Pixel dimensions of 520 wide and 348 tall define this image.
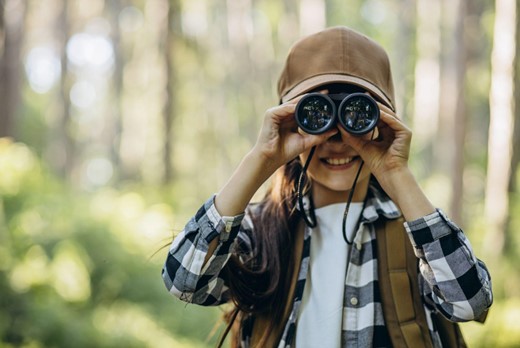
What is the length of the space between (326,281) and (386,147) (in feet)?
1.64

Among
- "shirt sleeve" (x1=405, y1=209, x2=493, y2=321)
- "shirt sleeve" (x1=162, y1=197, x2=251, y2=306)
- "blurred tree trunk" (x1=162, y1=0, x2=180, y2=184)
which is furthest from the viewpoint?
"blurred tree trunk" (x1=162, y1=0, x2=180, y2=184)

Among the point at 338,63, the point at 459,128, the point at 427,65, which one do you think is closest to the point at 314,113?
the point at 338,63

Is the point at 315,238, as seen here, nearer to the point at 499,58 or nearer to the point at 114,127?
the point at 499,58

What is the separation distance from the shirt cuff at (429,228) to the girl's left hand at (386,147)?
0.20 meters

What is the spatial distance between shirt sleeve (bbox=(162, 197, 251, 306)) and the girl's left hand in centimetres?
47

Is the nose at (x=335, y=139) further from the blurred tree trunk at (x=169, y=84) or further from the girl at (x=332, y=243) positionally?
the blurred tree trunk at (x=169, y=84)

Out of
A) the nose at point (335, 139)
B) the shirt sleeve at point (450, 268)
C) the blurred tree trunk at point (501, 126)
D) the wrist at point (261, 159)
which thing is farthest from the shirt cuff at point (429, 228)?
the blurred tree trunk at point (501, 126)

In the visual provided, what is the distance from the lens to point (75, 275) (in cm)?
628

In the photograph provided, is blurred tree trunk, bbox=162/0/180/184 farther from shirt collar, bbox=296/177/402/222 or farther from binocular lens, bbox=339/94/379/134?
binocular lens, bbox=339/94/379/134

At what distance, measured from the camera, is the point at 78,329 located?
5348 millimetres

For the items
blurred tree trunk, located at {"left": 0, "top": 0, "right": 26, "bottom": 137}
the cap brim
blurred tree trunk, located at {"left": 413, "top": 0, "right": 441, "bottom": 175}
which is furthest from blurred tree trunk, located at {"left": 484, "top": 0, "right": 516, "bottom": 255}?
blurred tree trunk, located at {"left": 413, "top": 0, "right": 441, "bottom": 175}

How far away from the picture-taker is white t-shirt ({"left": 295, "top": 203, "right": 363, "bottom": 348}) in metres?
1.98

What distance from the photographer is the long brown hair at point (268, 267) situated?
2070 mm

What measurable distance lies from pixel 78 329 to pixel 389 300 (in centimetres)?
407
